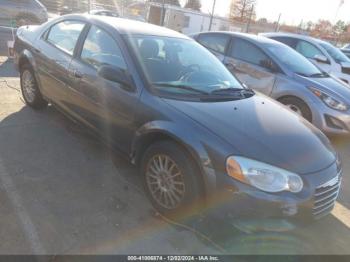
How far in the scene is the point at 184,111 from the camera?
9.05 feet

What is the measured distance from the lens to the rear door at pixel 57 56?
3912mm

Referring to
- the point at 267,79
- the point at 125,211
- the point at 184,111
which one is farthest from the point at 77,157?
the point at 267,79

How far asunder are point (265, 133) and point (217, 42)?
4.35 meters

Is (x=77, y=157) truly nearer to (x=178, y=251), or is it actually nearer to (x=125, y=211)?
(x=125, y=211)

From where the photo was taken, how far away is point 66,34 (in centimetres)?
412

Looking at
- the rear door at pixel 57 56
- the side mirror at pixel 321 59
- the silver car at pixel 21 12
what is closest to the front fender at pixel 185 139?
the rear door at pixel 57 56

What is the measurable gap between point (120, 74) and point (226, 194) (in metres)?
1.50

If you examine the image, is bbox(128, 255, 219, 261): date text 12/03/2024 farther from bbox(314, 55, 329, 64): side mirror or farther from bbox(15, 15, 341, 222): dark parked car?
bbox(314, 55, 329, 64): side mirror

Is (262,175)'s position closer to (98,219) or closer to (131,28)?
(98,219)

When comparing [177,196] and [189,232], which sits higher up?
[177,196]

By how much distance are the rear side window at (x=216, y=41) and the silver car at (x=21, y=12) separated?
8469 millimetres

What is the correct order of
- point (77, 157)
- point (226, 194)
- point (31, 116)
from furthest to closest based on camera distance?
point (31, 116) → point (77, 157) → point (226, 194)

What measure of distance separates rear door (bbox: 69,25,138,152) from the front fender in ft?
0.73

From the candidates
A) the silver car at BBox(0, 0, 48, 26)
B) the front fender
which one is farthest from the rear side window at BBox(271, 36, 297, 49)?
the silver car at BBox(0, 0, 48, 26)
